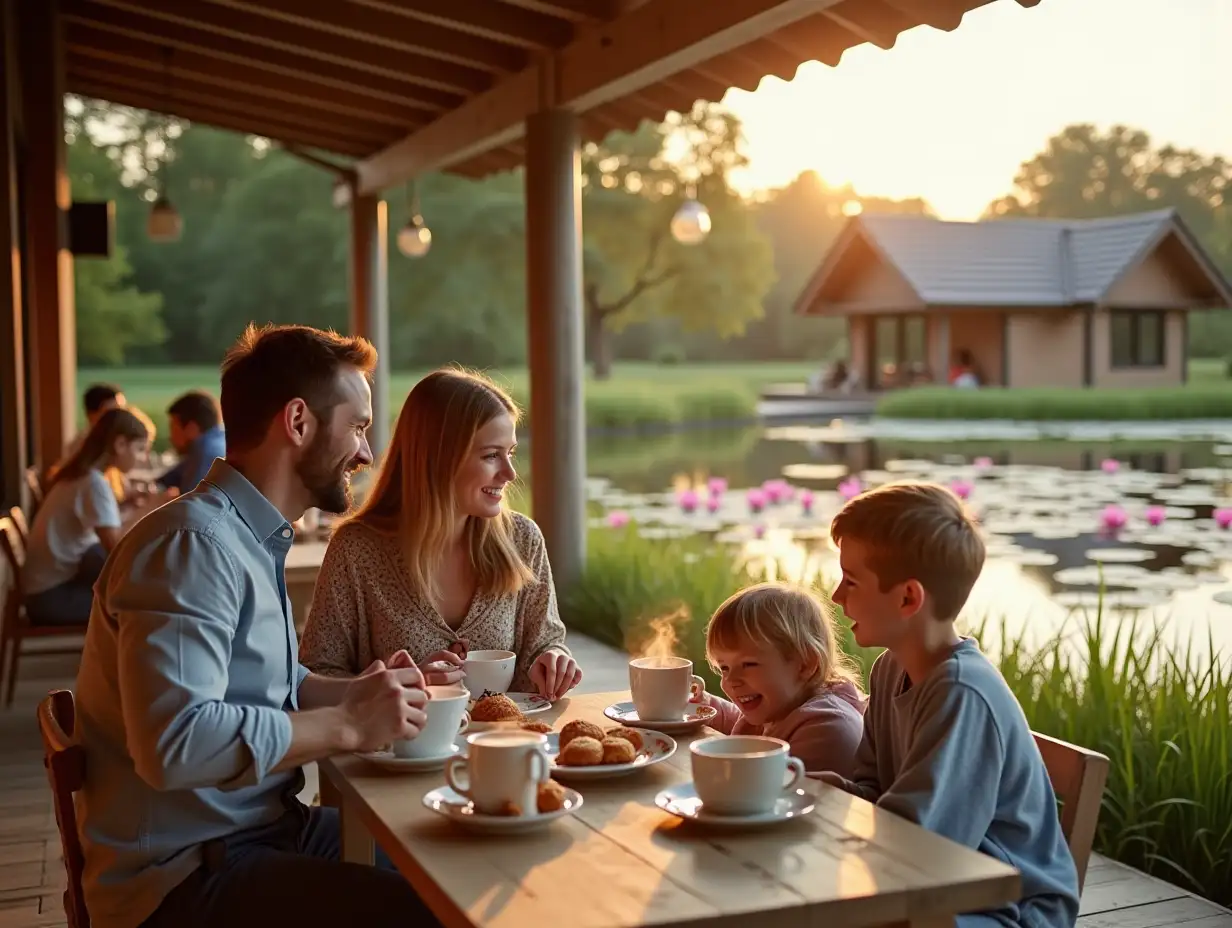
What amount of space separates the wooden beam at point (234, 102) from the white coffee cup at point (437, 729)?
844 cm

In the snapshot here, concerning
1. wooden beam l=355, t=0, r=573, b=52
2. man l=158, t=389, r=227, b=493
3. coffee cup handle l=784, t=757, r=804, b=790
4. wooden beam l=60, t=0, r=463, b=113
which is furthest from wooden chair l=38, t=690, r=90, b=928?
wooden beam l=60, t=0, r=463, b=113

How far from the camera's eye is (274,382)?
210cm

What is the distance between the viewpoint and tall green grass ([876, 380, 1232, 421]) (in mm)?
22609

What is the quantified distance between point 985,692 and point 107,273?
101 feet

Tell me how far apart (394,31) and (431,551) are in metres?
4.79

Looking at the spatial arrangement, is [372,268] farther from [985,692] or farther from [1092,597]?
[985,692]

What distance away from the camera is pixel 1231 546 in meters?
9.49

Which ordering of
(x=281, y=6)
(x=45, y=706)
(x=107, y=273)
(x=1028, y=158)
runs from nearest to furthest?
1. (x=45, y=706)
2. (x=281, y=6)
3. (x=107, y=273)
4. (x=1028, y=158)

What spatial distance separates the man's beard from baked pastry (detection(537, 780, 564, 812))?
2.10 feet

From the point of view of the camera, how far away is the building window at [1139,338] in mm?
28609

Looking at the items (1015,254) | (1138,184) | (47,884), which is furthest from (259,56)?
(1138,184)

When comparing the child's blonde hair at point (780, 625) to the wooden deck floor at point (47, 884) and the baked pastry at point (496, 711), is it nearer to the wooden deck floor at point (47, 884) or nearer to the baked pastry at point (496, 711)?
the baked pastry at point (496, 711)

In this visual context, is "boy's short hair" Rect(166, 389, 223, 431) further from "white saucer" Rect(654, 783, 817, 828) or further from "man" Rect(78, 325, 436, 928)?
"white saucer" Rect(654, 783, 817, 828)

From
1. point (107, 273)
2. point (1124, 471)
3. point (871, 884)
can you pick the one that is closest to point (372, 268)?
point (1124, 471)
